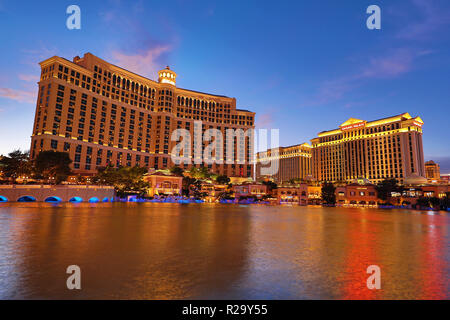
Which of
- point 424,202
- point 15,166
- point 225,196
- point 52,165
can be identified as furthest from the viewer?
point 225,196

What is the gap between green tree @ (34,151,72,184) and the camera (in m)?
76.3

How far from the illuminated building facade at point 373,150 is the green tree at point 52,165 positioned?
146208 mm

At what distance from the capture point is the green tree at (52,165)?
7628cm

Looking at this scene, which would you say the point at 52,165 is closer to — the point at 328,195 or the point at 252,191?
the point at 252,191

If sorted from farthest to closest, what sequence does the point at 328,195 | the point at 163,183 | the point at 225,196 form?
the point at 225,196 < the point at 163,183 < the point at 328,195

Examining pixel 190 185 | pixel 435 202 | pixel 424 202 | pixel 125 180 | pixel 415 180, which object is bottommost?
pixel 424 202

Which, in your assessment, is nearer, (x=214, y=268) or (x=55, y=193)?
(x=214, y=268)

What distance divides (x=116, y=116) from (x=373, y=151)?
149m

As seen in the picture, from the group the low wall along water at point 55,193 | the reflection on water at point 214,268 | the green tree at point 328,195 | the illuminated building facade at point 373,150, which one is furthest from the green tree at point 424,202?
the low wall along water at point 55,193

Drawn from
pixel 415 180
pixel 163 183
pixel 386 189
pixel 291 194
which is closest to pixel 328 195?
pixel 291 194

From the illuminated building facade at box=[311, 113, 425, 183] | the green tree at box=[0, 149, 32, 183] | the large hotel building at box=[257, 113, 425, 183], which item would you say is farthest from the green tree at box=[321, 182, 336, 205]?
the green tree at box=[0, 149, 32, 183]

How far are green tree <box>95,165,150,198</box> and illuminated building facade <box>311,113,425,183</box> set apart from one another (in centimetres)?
12177

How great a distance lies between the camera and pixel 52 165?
7862 centimetres
